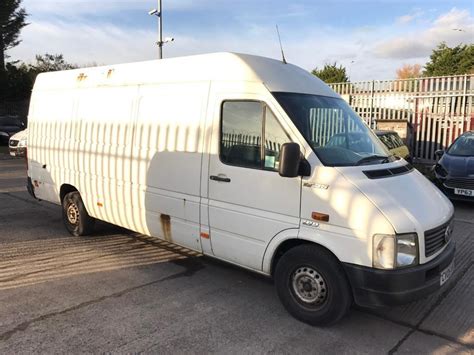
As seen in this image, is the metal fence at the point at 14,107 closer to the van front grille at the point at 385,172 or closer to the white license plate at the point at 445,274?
the van front grille at the point at 385,172

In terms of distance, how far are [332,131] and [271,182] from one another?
2.72 ft

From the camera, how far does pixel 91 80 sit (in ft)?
20.4

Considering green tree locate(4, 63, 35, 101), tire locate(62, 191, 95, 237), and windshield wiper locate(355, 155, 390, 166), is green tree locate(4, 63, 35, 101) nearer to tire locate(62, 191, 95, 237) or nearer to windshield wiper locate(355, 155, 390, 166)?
tire locate(62, 191, 95, 237)

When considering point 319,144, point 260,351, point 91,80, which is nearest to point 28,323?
point 260,351

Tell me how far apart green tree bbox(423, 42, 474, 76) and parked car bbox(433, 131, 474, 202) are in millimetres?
30881

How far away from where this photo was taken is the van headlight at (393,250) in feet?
11.5

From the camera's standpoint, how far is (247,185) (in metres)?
4.29

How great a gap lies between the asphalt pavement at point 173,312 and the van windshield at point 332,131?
1.56 m

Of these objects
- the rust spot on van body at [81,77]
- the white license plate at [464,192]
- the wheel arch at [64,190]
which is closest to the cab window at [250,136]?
the rust spot on van body at [81,77]

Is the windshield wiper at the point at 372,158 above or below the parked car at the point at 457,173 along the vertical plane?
above

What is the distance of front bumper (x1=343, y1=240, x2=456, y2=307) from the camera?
11.6ft

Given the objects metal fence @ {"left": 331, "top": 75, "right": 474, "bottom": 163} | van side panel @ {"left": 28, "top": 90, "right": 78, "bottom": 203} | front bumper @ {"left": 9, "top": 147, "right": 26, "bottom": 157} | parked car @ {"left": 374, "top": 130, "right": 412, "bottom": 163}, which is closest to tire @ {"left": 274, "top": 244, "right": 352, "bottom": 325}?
van side panel @ {"left": 28, "top": 90, "right": 78, "bottom": 203}

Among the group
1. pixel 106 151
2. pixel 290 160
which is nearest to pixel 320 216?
pixel 290 160

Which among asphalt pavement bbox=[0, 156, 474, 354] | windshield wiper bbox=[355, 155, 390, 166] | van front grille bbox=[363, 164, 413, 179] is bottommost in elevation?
asphalt pavement bbox=[0, 156, 474, 354]
